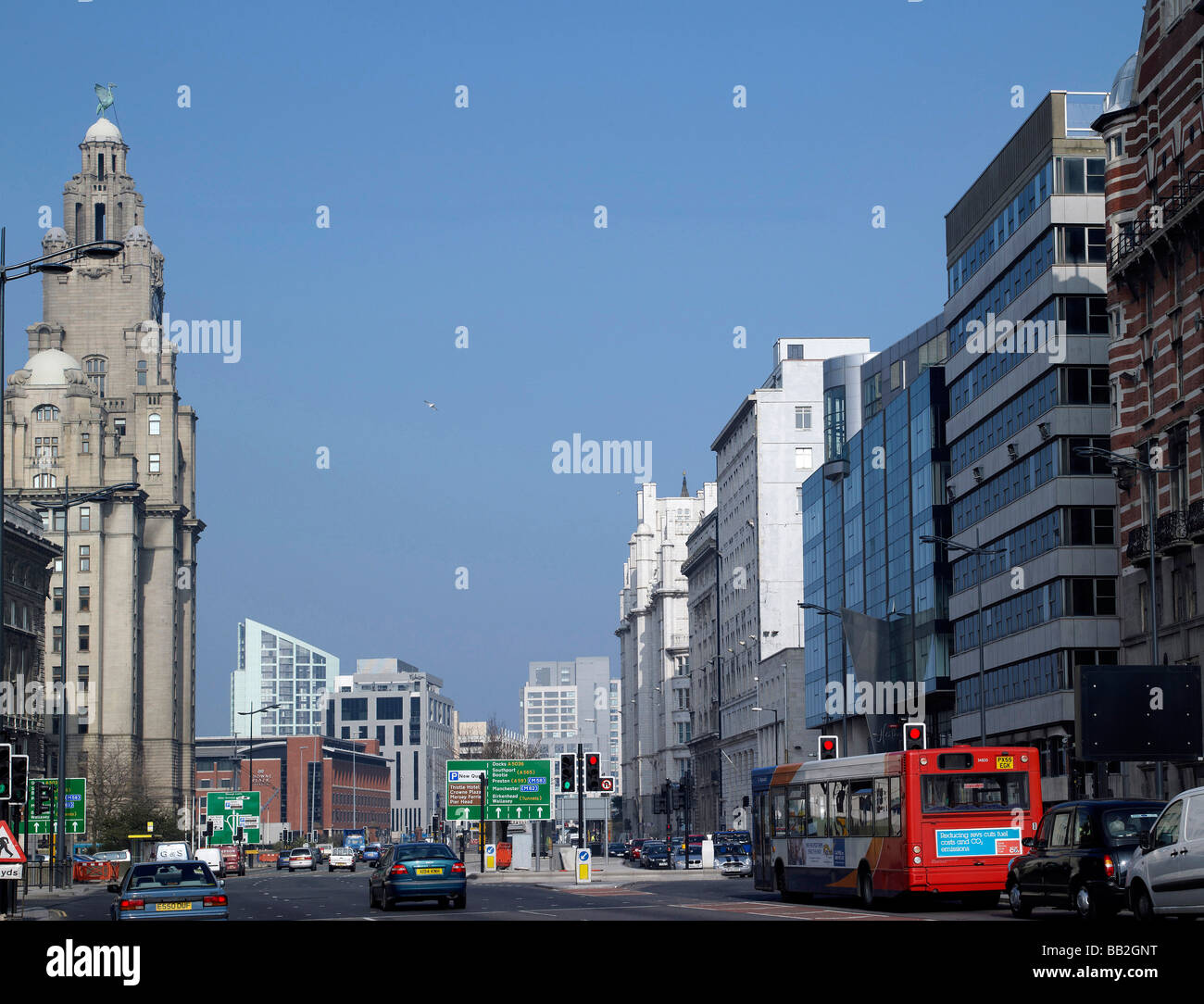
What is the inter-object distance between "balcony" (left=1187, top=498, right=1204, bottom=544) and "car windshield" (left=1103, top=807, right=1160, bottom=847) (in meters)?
30.1

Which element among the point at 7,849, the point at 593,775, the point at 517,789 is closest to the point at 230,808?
the point at 517,789

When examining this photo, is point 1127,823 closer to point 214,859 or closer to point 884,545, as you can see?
point 214,859

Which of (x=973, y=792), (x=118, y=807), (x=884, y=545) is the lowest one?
(x=118, y=807)

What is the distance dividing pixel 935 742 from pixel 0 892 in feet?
210

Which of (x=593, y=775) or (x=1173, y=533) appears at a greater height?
(x=1173, y=533)

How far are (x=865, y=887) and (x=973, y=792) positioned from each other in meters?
3.51

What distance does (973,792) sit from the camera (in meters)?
32.5

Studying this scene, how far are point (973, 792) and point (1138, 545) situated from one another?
29037 millimetres

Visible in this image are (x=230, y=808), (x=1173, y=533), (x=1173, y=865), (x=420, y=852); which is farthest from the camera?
(x=230, y=808)

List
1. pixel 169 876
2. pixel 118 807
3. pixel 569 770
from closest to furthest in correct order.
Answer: pixel 169 876 < pixel 569 770 < pixel 118 807

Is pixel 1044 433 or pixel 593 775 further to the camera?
pixel 1044 433

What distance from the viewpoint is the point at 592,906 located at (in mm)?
38406
